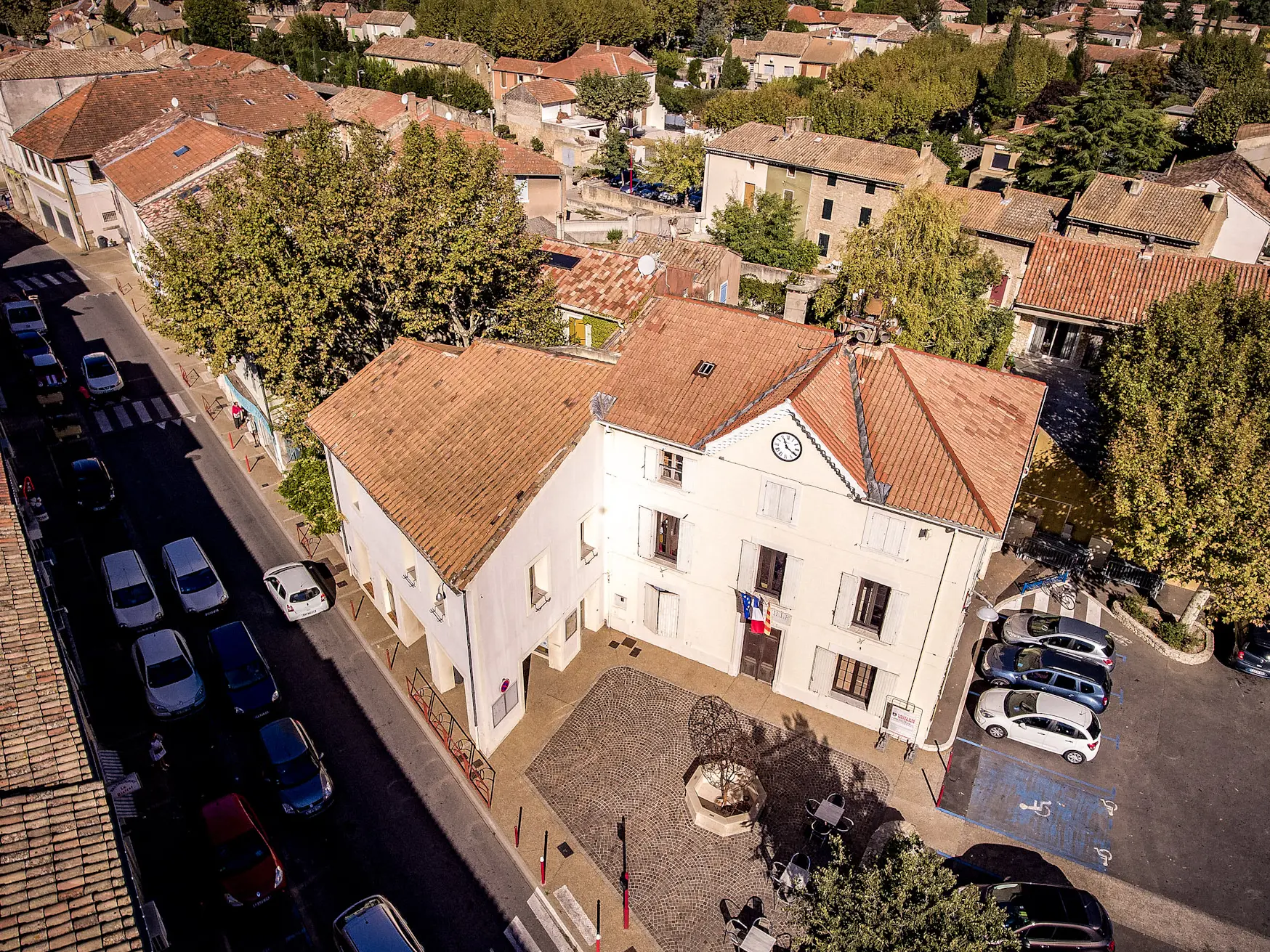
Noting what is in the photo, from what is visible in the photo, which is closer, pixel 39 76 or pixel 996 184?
pixel 39 76

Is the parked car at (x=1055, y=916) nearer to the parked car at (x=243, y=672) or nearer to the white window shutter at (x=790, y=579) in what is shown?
the white window shutter at (x=790, y=579)

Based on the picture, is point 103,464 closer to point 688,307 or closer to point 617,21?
point 688,307

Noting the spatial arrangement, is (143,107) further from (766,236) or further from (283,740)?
(283,740)

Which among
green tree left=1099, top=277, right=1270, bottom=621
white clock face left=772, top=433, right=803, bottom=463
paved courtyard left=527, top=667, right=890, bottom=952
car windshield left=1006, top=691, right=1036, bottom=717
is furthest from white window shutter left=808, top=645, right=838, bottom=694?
green tree left=1099, top=277, right=1270, bottom=621

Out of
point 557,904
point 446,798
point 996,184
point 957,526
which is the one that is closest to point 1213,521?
point 957,526

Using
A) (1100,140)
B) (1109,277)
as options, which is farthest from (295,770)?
(1100,140)

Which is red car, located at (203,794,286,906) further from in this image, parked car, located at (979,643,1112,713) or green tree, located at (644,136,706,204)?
green tree, located at (644,136,706,204)
